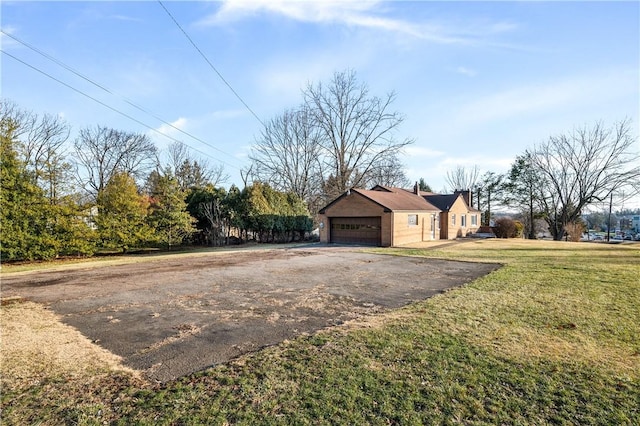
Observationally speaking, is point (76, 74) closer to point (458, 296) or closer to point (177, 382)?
point (177, 382)

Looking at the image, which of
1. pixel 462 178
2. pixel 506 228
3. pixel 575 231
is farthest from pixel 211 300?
pixel 462 178

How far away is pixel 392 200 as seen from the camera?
2336cm

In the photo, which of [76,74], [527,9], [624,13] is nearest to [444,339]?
[527,9]

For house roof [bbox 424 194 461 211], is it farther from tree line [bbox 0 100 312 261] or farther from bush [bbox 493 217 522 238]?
tree line [bbox 0 100 312 261]

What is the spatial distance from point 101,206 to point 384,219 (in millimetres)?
16803

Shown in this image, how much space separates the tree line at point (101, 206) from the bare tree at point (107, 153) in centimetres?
9

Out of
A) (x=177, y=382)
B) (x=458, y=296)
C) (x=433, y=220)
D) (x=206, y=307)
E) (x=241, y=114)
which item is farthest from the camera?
(x=433, y=220)

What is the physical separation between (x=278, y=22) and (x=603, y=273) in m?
13.2

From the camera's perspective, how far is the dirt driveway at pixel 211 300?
4.59 meters

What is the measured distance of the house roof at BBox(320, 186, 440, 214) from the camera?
21844 mm

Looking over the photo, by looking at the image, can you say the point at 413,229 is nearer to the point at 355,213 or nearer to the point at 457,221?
the point at 355,213

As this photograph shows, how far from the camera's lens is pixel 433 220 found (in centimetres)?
2620

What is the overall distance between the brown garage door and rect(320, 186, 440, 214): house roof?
3.94 ft

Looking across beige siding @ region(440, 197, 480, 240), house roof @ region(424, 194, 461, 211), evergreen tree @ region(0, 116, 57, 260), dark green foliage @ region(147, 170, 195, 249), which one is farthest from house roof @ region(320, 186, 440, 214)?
evergreen tree @ region(0, 116, 57, 260)
